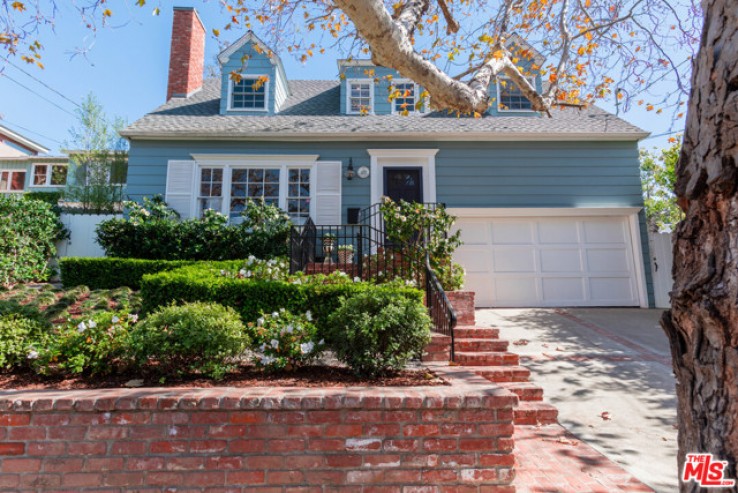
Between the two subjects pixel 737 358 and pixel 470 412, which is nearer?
pixel 737 358

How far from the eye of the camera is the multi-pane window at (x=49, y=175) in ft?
64.4

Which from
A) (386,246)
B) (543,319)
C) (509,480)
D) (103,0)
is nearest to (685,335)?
(509,480)

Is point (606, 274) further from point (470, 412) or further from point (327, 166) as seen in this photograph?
point (470, 412)

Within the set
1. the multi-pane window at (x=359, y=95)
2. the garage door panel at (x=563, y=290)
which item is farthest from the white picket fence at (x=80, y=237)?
the garage door panel at (x=563, y=290)

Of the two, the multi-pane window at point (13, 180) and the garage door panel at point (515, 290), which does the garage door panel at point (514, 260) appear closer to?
the garage door panel at point (515, 290)

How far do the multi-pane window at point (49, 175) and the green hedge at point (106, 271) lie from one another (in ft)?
51.4

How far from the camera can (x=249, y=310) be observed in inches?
190

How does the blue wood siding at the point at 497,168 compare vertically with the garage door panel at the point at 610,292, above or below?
above

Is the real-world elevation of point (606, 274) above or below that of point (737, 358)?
above

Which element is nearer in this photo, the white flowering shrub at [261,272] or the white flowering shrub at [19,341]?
the white flowering shrub at [19,341]

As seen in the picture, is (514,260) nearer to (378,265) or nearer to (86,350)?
(378,265)

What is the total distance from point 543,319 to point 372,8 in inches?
265

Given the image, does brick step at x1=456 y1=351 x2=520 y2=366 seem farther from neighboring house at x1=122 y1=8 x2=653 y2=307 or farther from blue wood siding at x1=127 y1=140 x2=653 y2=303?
blue wood siding at x1=127 y1=140 x2=653 y2=303

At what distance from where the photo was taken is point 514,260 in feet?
30.8
